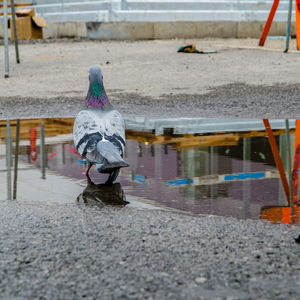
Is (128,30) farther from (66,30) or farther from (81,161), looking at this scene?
(81,161)

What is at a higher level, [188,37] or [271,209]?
[188,37]

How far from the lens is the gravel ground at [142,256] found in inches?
128

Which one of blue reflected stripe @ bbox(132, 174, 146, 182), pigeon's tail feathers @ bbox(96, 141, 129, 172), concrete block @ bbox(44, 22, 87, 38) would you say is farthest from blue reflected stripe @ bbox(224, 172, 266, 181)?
concrete block @ bbox(44, 22, 87, 38)

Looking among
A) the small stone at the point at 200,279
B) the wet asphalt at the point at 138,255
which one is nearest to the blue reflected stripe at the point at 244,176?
the wet asphalt at the point at 138,255

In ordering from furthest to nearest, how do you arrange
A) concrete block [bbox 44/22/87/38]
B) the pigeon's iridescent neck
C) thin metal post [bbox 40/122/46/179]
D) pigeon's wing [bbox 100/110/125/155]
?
1. concrete block [bbox 44/22/87/38]
2. the pigeon's iridescent neck
3. thin metal post [bbox 40/122/46/179]
4. pigeon's wing [bbox 100/110/125/155]

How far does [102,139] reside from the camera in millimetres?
5312

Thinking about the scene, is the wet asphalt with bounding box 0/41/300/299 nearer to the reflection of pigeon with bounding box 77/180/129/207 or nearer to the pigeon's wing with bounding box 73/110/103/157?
the reflection of pigeon with bounding box 77/180/129/207

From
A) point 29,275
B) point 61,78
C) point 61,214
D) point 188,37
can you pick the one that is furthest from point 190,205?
point 188,37

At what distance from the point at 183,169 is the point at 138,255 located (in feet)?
7.56

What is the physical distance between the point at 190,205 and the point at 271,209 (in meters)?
0.53

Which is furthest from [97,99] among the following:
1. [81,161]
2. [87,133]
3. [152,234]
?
[152,234]

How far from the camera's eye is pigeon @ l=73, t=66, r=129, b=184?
5.08 m

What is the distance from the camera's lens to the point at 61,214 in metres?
4.58

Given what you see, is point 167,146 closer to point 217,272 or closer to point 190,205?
point 190,205
